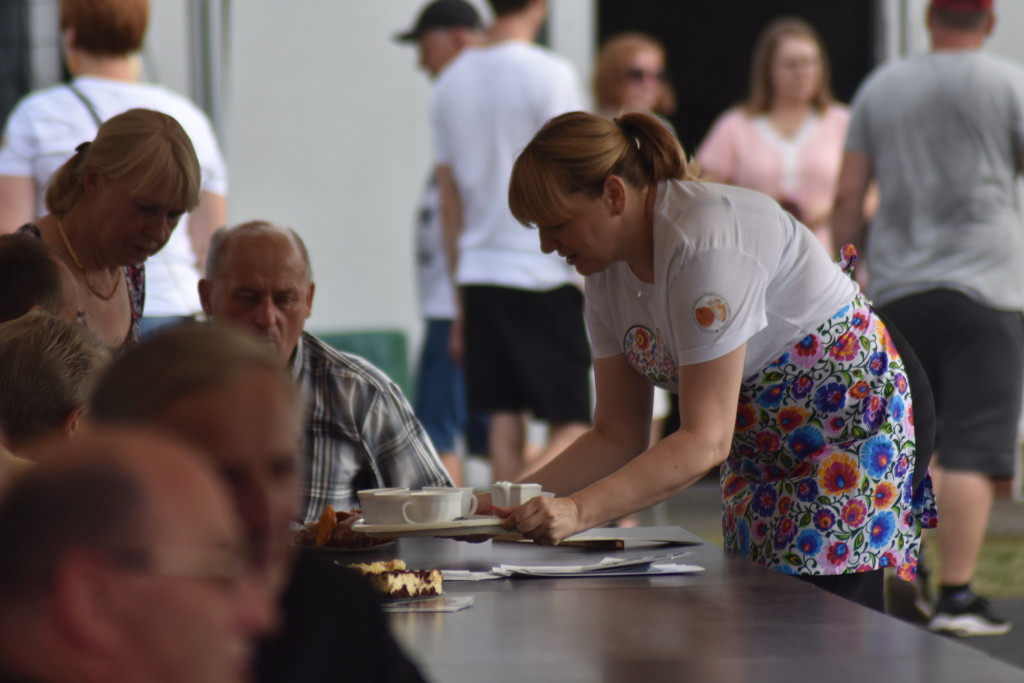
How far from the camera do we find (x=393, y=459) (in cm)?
257

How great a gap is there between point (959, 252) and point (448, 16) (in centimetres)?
223

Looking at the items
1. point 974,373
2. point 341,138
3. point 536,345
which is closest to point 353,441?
point 536,345

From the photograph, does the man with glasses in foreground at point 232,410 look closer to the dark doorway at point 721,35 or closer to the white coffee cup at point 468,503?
the white coffee cup at point 468,503

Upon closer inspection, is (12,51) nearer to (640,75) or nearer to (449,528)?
(640,75)

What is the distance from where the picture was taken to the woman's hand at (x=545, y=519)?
188cm

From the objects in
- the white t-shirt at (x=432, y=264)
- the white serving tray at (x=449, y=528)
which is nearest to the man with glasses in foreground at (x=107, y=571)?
the white serving tray at (x=449, y=528)

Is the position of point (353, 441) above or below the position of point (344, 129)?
below

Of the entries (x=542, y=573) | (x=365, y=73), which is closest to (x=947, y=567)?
(x=542, y=573)

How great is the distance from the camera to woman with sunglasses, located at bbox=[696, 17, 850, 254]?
5223 millimetres

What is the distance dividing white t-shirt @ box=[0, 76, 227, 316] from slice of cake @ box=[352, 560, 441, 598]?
70.1 inches

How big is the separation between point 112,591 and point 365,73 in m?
5.36

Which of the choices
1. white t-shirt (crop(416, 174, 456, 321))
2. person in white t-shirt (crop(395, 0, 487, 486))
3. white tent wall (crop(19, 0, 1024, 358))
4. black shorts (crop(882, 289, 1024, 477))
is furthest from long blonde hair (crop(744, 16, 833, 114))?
black shorts (crop(882, 289, 1024, 477))

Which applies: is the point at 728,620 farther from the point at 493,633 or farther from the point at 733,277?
the point at 733,277

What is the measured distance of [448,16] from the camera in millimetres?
5164
